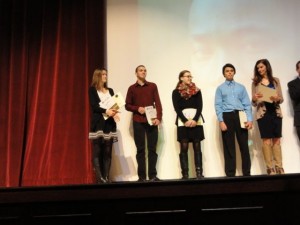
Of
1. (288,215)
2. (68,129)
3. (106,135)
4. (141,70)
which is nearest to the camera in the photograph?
(288,215)

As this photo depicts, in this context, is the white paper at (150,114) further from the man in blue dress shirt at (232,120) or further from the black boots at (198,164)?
the man in blue dress shirt at (232,120)

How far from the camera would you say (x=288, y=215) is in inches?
134

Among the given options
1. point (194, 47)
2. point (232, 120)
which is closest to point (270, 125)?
point (232, 120)

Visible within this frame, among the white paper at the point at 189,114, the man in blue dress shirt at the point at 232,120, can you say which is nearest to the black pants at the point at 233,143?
the man in blue dress shirt at the point at 232,120

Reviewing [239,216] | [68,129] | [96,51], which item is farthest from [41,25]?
[239,216]

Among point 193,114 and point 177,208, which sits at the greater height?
point 193,114

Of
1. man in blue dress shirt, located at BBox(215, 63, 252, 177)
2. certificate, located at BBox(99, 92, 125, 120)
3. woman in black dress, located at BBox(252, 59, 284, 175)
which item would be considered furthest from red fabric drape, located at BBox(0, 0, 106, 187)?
woman in black dress, located at BBox(252, 59, 284, 175)

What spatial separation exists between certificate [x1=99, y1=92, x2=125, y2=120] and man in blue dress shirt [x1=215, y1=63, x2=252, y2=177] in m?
1.11

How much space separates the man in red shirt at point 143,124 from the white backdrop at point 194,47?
0.69m

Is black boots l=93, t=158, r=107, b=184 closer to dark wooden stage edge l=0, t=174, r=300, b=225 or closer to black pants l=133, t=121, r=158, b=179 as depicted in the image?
black pants l=133, t=121, r=158, b=179

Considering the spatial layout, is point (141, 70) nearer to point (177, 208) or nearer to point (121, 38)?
point (121, 38)

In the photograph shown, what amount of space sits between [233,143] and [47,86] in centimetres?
244

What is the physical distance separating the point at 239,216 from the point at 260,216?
0.16 meters

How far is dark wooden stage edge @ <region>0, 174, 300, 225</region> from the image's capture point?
346cm
